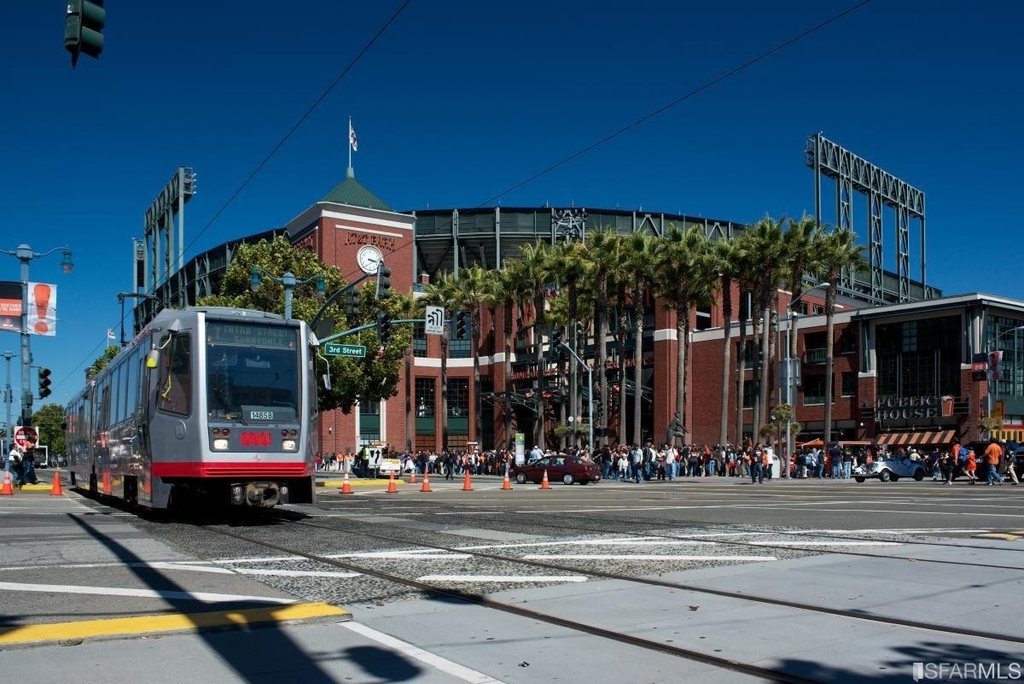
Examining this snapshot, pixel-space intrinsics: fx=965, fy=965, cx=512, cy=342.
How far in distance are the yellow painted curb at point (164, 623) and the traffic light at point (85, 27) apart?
548 cm

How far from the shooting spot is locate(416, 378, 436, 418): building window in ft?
265

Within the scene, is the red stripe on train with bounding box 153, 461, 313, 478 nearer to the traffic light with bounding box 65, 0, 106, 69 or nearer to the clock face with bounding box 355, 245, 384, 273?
the traffic light with bounding box 65, 0, 106, 69

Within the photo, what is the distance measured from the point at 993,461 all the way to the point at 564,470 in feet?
53.4

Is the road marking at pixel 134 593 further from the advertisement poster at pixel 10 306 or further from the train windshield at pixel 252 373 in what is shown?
the advertisement poster at pixel 10 306

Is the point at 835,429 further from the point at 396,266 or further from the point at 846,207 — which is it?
the point at 396,266

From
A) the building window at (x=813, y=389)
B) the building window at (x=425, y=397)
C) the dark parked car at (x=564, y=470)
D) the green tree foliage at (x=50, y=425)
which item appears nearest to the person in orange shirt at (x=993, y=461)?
the dark parked car at (x=564, y=470)

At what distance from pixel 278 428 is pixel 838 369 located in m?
52.5

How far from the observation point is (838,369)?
62.0m

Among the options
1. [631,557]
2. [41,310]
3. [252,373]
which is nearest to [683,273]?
[41,310]

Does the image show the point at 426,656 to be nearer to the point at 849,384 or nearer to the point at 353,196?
the point at 849,384

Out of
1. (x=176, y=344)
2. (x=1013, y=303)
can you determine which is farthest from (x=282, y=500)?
(x=1013, y=303)

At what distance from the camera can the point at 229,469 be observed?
15.2 m

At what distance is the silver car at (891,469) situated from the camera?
43000mm

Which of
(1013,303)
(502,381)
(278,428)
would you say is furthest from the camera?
(502,381)
